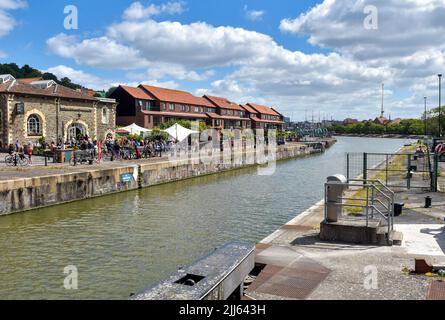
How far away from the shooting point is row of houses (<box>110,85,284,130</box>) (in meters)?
66.5

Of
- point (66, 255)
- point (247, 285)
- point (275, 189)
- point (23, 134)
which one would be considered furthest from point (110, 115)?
point (247, 285)

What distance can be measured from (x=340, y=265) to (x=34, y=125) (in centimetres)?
3118

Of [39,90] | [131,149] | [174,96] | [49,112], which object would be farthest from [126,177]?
[174,96]

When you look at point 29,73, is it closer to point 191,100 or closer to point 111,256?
point 191,100

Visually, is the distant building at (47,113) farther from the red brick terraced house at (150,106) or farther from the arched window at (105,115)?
the red brick terraced house at (150,106)

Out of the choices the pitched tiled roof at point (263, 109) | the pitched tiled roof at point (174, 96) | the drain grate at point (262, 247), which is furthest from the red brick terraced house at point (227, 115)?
the drain grate at point (262, 247)

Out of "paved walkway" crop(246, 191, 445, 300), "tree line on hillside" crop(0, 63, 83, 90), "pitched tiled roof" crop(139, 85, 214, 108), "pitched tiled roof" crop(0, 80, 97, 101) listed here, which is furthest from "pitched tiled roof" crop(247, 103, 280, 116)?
"paved walkway" crop(246, 191, 445, 300)

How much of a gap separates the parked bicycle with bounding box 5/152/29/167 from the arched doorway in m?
13.5

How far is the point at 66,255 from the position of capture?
1260 centimetres

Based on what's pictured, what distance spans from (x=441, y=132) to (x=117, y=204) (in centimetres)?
7292

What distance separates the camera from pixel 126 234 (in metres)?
15.1

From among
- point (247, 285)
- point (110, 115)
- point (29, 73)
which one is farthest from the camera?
point (29, 73)

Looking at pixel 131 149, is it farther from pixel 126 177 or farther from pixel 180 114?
pixel 180 114

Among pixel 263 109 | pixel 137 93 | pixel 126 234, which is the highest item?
pixel 263 109
